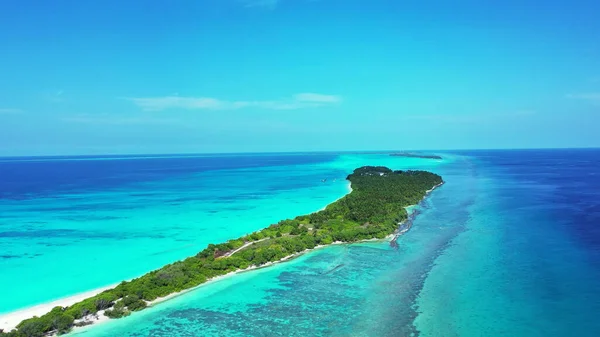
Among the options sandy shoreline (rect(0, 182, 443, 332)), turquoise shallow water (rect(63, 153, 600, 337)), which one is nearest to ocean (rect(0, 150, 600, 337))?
turquoise shallow water (rect(63, 153, 600, 337))

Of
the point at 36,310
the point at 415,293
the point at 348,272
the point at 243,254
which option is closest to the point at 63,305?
the point at 36,310

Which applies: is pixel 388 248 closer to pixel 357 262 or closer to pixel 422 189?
pixel 357 262

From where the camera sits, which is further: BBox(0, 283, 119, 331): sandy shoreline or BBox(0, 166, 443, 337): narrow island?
BBox(0, 166, 443, 337): narrow island

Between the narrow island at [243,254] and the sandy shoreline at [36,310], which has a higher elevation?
the narrow island at [243,254]

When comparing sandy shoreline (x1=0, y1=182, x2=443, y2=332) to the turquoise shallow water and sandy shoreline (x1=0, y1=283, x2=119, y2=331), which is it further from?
the turquoise shallow water

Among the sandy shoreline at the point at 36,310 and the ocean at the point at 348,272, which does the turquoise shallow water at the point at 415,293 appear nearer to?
the ocean at the point at 348,272

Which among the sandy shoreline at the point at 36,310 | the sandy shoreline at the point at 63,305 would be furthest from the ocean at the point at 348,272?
the sandy shoreline at the point at 36,310

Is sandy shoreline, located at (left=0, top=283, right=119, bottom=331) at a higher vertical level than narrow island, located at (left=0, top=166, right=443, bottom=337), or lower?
lower
